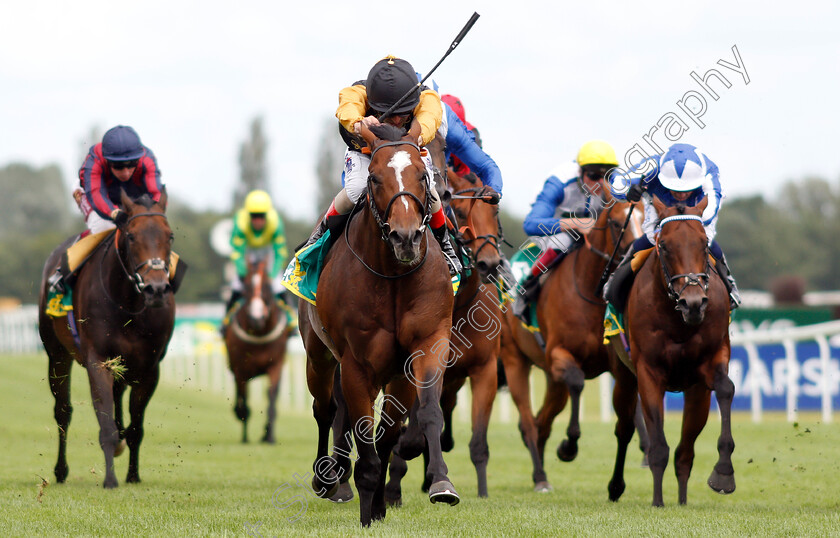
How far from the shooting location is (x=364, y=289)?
18.8 ft

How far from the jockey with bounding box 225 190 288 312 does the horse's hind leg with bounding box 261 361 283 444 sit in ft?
2.98

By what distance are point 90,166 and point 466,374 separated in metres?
3.36

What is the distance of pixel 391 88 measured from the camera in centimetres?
598

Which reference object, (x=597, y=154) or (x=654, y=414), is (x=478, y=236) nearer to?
(x=654, y=414)

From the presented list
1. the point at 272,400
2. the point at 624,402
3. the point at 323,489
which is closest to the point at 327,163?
the point at 272,400

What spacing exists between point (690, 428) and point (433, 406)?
8.09ft

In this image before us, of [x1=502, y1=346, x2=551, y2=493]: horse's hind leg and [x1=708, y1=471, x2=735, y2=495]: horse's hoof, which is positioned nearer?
[x1=708, y1=471, x2=735, y2=495]: horse's hoof

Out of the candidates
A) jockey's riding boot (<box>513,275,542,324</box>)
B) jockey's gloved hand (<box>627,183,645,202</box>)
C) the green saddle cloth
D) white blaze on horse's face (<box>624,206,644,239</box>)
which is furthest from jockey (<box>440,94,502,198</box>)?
jockey's riding boot (<box>513,275,542,324</box>)

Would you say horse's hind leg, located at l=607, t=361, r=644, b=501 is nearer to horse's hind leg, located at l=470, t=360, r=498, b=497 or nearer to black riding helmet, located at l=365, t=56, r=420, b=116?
horse's hind leg, located at l=470, t=360, r=498, b=497

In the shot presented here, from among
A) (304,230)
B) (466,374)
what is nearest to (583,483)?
(466,374)

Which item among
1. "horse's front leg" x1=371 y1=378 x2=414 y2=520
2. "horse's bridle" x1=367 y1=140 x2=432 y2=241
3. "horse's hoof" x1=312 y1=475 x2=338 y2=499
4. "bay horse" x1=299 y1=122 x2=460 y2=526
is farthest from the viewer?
"horse's hoof" x1=312 y1=475 x2=338 y2=499

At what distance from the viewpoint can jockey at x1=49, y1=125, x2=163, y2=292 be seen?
28.0ft

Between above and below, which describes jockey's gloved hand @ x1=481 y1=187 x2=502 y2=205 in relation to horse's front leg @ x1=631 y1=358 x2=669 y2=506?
above

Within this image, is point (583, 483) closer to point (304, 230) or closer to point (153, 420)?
point (153, 420)
